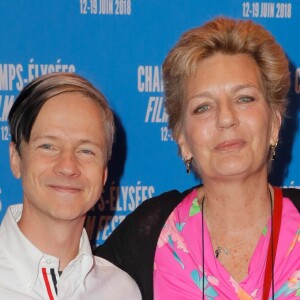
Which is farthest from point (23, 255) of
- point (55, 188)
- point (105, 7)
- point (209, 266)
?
point (105, 7)

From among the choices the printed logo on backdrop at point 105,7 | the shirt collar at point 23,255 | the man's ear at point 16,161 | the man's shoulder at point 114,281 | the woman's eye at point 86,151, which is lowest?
the man's shoulder at point 114,281

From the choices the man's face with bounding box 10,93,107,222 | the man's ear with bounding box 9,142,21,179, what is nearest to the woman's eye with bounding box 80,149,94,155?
the man's face with bounding box 10,93,107,222

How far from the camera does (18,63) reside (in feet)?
8.44

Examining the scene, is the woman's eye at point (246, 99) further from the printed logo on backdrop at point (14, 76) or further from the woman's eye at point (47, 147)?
the printed logo on backdrop at point (14, 76)

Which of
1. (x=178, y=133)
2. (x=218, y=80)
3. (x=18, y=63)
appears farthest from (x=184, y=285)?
(x=18, y=63)

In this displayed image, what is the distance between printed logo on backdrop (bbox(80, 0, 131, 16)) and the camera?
257cm

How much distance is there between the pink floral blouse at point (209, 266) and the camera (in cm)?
194

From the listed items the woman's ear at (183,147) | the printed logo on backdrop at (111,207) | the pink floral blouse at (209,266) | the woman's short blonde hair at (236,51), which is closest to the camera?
the pink floral blouse at (209,266)

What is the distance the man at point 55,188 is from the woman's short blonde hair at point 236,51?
13.0 inches

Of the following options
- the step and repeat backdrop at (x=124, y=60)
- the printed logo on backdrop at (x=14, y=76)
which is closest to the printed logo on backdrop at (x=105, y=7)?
the step and repeat backdrop at (x=124, y=60)

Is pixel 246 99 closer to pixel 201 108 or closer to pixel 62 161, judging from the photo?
pixel 201 108

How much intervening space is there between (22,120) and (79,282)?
1.62ft

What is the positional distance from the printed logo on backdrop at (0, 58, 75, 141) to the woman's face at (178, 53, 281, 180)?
0.71 meters

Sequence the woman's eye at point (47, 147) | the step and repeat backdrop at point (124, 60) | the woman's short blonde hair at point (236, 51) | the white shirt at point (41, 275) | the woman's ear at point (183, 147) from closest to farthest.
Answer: the white shirt at point (41, 275)
the woman's eye at point (47, 147)
the woman's short blonde hair at point (236, 51)
the woman's ear at point (183, 147)
the step and repeat backdrop at point (124, 60)
